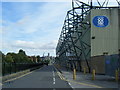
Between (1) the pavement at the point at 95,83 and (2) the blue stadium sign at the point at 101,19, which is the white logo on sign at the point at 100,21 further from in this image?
(1) the pavement at the point at 95,83

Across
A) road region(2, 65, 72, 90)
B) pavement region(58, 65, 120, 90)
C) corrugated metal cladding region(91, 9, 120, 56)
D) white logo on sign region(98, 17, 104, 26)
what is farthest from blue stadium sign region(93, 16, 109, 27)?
road region(2, 65, 72, 90)

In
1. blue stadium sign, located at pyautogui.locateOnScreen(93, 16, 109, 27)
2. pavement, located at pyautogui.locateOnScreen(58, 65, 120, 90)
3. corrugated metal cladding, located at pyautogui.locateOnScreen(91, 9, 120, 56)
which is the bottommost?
pavement, located at pyautogui.locateOnScreen(58, 65, 120, 90)

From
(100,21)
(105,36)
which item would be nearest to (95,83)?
(105,36)

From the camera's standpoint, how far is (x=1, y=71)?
23812 millimetres

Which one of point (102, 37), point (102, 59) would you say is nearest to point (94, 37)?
point (102, 37)

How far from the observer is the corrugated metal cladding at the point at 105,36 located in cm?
4106

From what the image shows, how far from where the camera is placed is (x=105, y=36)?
41.4 m

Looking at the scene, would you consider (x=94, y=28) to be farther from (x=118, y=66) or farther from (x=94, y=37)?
(x=118, y=66)

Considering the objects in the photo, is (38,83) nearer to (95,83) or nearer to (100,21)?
(95,83)

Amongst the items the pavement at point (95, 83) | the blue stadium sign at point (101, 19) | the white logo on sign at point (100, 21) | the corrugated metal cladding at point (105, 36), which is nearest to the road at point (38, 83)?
the pavement at point (95, 83)

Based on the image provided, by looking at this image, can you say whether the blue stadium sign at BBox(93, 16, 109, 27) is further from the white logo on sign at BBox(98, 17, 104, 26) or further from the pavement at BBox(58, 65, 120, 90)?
the pavement at BBox(58, 65, 120, 90)

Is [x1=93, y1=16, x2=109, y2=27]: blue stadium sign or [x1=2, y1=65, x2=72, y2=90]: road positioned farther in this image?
[x1=93, y1=16, x2=109, y2=27]: blue stadium sign

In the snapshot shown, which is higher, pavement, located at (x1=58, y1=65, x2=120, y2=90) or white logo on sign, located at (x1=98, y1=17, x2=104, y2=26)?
white logo on sign, located at (x1=98, y1=17, x2=104, y2=26)

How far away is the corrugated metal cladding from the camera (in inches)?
1617
